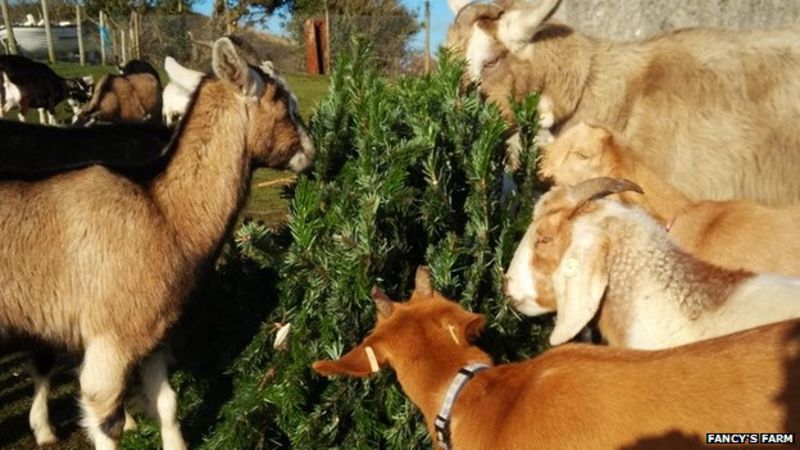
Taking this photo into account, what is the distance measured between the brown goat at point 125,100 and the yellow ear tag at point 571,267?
12.7 m

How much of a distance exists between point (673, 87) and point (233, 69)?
295 centimetres

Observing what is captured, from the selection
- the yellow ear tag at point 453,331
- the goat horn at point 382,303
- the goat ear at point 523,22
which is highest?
the goat ear at point 523,22

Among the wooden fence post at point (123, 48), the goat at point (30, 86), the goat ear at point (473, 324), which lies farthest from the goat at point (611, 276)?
the wooden fence post at point (123, 48)

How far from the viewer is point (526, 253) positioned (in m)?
4.01

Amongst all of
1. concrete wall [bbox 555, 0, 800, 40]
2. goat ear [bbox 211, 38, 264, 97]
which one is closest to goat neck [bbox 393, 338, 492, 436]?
goat ear [bbox 211, 38, 264, 97]

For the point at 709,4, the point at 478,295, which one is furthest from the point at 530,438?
the point at 709,4

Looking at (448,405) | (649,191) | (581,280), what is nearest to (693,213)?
(649,191)

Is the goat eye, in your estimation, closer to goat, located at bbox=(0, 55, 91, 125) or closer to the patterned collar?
the patterned collar

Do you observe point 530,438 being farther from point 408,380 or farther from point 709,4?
point 709,4

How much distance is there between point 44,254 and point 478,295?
2.26 meters

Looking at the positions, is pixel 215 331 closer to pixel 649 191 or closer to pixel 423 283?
pixel 423 283

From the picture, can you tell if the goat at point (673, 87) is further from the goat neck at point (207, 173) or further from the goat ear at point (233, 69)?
the goat neck at point (207, 173)

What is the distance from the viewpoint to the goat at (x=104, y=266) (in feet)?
14.7

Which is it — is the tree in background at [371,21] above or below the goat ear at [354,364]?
above
